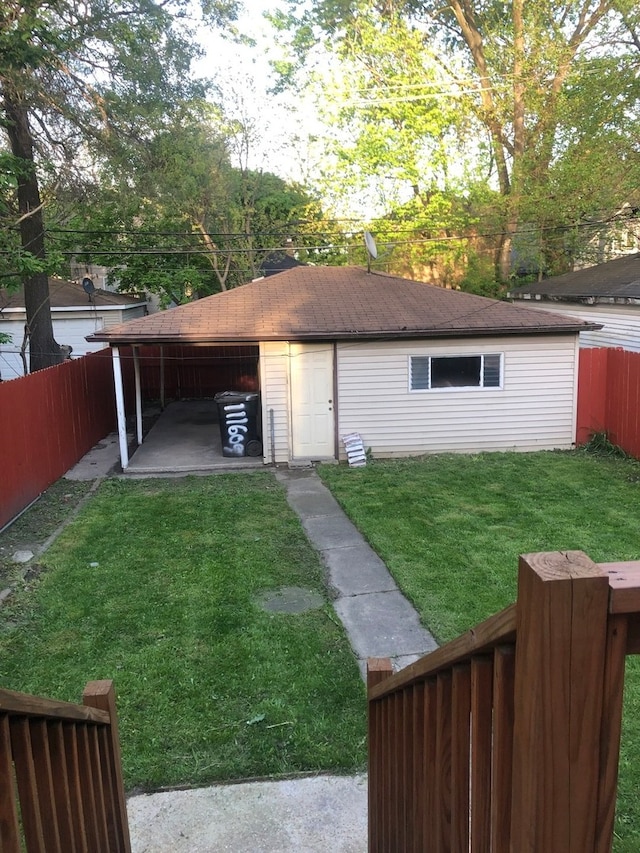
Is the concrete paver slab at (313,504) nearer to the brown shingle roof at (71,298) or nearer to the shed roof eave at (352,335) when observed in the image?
the shed roof eave at (352,335)

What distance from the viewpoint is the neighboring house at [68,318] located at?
22.6 m

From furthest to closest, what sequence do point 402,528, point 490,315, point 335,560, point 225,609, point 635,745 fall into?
point 490,315 → point 402,528 → point 335,560 → point 225,609 → point 635,745

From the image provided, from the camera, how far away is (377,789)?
2.84 metres

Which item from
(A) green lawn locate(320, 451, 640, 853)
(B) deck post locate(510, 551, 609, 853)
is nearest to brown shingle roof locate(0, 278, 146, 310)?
(A) green lawn locate(320, 451, 640, 853)

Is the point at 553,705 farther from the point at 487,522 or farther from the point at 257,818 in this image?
the point at 487,522

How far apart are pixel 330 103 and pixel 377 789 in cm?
2429

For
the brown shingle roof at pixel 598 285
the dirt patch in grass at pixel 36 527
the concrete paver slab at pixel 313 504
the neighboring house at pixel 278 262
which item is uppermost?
the neighboring house at pixel 278 262

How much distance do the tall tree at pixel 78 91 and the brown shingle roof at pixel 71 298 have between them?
6.82 metres

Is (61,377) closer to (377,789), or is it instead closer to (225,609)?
(225,609)

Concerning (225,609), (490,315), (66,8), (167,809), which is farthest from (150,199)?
(167,809)

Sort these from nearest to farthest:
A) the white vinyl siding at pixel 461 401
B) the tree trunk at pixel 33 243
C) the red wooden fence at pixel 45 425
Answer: the red wooden fence at pixel 45 425 → the white vinyl siding at pixel 461 401 → the tree trunk at pixel 33 243

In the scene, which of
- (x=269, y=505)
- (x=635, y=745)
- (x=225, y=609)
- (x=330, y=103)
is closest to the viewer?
(x=635, y=745)

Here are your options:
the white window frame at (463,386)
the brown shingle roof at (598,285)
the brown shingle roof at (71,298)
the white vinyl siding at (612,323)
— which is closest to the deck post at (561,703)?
the white window frame at (463,386)

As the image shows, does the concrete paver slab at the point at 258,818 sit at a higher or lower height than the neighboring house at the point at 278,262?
lower
